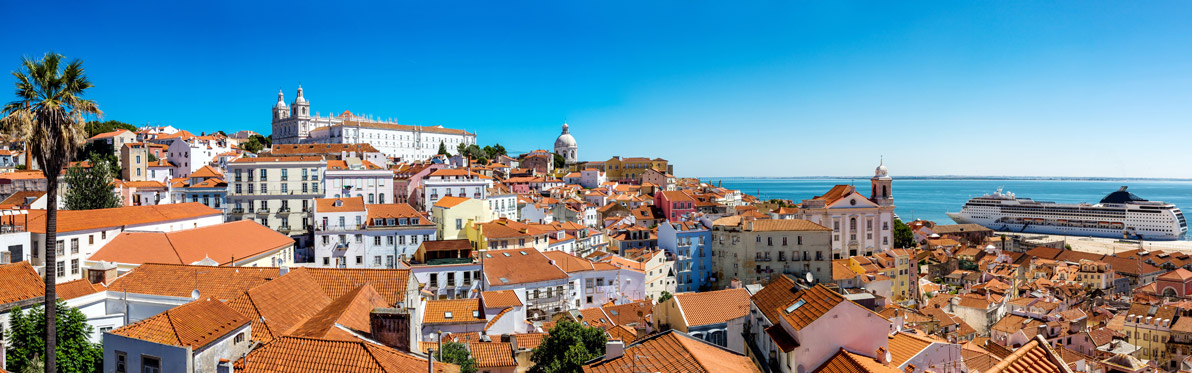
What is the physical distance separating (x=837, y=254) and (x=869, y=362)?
48.3m

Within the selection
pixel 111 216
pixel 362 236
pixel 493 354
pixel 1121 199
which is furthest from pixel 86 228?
pixel 1121 199

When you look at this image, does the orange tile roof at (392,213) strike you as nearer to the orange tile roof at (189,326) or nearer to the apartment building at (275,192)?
the apartment building at (275,192)

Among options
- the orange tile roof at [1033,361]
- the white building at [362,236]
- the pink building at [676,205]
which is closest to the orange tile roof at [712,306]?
the orange tile roof at [1033,361]

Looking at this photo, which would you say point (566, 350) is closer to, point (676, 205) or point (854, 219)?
point (676, 205)

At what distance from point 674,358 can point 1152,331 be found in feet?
127

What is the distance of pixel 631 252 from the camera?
150 feet

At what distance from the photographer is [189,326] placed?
946 cm

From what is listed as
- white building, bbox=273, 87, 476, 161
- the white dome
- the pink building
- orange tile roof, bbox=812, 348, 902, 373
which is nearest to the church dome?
the white dome

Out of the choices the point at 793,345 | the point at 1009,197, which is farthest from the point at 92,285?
the point at 1009,197

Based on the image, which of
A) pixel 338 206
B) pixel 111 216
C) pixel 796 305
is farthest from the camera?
pixel 338 206

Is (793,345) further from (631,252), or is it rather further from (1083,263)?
(1083,263)

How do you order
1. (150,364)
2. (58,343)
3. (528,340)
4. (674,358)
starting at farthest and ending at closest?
1. (528,340)
2. (58,343)
3. (674,358)
4. (150,364)

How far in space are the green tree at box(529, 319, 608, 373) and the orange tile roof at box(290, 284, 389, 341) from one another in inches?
243

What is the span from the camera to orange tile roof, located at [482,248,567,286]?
32562mm
